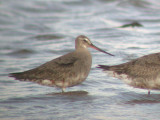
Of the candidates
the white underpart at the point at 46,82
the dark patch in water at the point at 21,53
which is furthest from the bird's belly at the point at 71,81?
the dark patch in water at the point at 21,53

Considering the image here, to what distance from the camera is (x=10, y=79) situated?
31.8ft

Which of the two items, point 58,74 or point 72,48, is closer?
point 58,74

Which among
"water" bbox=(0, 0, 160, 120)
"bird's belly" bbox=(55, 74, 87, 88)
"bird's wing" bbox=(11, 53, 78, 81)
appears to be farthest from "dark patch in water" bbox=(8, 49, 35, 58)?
"bird's belly" bbox=(55, 74, 87, 88)

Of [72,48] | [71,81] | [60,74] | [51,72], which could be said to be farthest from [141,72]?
[72,48]

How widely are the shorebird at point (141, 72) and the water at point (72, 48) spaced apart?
245 millimetres

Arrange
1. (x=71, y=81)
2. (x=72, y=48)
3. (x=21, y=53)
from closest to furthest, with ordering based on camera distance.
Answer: (x=71, y=81) → (x=21, y=53) → (x=72, y=48)

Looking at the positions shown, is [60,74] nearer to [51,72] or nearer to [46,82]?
[51,72]

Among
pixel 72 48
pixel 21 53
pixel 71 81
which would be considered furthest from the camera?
pixel 72 48

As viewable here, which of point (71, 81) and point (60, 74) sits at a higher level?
point (60, 74)

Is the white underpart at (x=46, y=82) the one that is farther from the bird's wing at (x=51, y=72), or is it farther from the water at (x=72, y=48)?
the water at (x=72, y=48)

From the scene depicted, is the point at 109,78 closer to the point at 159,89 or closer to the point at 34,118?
the point at 159,89

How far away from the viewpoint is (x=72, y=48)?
1359 centimetres

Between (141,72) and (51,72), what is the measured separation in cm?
186

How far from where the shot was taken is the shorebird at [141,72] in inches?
336
